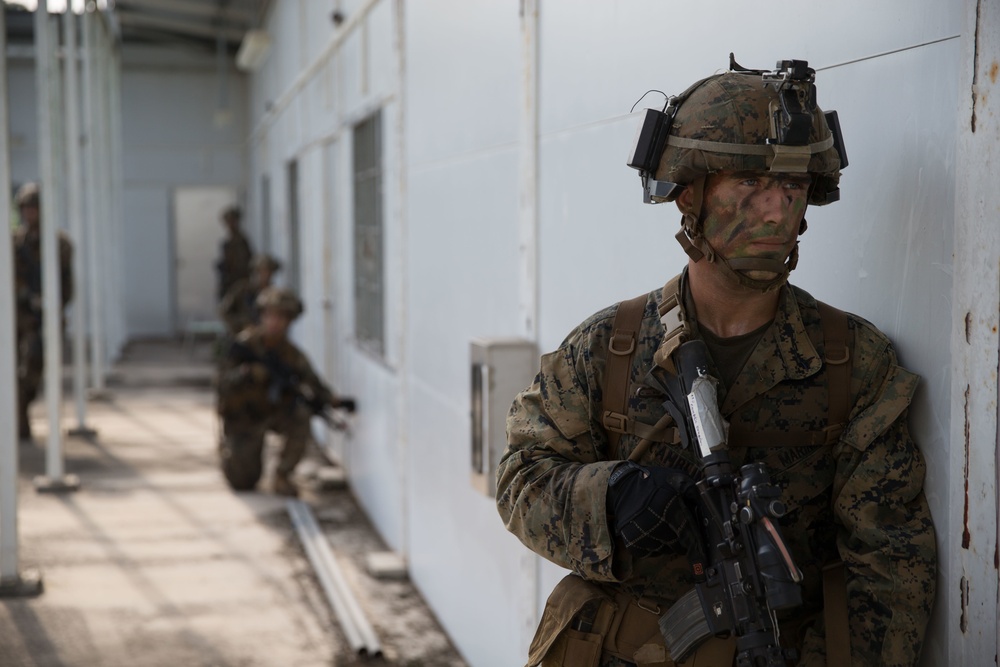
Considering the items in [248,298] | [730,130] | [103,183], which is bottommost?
[248,298]

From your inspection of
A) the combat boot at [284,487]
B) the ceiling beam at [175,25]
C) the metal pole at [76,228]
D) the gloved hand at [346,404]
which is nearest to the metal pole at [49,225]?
the combat boot at [284,487]

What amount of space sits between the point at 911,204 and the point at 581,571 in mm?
787

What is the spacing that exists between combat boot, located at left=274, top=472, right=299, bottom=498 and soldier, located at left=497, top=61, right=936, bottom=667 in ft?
17.4

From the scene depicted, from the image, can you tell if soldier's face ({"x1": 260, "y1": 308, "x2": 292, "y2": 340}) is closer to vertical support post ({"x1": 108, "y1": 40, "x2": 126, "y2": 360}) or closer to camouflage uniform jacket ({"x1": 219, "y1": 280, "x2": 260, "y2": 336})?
camouflage uniform jacket ({"x1": 219, "y1": 280, "x2": 260, "y2": 336})

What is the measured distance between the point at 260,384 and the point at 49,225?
165 cm

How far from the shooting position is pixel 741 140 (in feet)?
5.41

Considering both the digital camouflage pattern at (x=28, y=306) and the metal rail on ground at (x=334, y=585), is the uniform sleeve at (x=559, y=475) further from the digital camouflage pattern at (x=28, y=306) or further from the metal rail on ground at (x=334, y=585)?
the digital camouflage pattern at (x=28, y=306)

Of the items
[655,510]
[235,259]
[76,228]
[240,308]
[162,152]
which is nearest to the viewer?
[655,510]

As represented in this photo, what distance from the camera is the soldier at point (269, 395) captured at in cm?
690

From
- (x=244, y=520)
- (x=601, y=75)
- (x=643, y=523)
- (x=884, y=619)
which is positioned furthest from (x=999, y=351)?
(x=244, y=520)

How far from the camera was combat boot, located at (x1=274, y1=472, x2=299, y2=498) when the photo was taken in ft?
23.0

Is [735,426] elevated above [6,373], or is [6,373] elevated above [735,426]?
[735,426]

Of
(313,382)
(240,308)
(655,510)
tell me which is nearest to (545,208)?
(655,510)

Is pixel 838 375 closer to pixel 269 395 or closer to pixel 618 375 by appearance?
pixel 618 375
